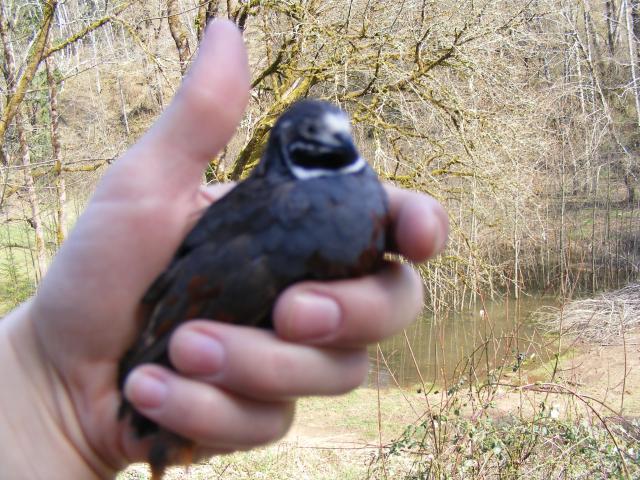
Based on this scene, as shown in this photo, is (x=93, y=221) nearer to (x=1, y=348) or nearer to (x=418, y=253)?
(x=1, y=348)

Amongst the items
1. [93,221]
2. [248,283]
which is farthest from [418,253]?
[93,221]

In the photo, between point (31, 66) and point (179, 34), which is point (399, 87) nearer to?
point (179, 34)

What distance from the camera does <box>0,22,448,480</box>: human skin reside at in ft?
5.77

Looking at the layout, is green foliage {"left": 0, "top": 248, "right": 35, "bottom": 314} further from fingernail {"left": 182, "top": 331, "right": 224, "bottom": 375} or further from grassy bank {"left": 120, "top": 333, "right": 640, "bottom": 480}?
fingernail {"left": 182, "top": 331, "right": 224, "bottom": 375}

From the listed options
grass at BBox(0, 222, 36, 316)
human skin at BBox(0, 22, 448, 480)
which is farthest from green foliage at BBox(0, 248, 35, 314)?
human skin at BBox(0, 22, 448, 480)

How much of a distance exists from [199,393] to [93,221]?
2.46ft

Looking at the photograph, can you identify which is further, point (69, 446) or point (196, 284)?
point (69, 446)

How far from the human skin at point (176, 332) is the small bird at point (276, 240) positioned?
0.20 feet

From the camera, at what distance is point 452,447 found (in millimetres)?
4617

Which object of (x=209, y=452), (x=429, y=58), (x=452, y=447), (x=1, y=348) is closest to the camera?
(x=209, y=452)

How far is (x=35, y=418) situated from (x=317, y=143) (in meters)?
1.45

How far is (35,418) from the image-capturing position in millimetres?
2146

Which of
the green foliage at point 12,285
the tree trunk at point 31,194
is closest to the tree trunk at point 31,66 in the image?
the tree trunk at point 31,194

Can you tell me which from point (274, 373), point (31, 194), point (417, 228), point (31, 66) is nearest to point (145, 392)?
point (274, 373)
